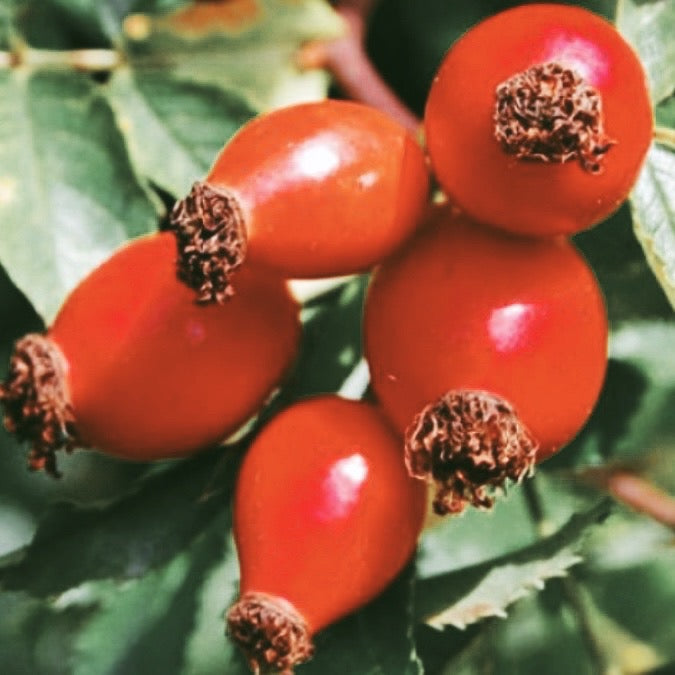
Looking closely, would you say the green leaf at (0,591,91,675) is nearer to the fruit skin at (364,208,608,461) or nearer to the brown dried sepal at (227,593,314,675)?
the brown dried sepal at (227,593,314,675)

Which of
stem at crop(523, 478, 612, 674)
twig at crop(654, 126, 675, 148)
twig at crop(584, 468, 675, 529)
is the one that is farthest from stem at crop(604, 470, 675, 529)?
twig at crop(654, 126, 675, 148)

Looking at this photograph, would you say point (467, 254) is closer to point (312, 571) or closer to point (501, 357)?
point (501, 357)

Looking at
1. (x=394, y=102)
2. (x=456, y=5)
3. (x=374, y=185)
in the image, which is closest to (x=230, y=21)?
(x=394, y=102)

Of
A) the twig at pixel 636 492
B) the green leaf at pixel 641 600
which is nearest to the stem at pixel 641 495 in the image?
the twig at pixel 636 492

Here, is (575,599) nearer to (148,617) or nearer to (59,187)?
(148,617)

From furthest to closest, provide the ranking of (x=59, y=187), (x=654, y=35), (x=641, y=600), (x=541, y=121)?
(x=641, y=600) → (x=59, y=187) → (x=654, y=35) → (x=541, y=121)

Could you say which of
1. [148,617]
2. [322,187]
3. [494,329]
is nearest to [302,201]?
[322,187]
